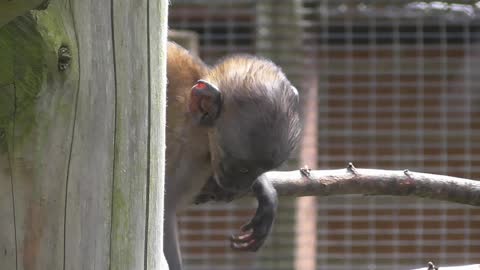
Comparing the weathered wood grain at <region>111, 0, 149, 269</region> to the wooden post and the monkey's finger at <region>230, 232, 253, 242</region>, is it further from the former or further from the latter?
the monkey's finger at <region>230, 232, 253, 242</region>

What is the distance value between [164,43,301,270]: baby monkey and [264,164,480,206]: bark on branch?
123 millimetres

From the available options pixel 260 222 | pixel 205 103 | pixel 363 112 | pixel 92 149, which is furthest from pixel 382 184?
pixel 363 112

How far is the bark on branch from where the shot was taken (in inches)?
113

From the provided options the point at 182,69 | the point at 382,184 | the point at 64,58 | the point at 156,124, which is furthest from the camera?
the point at 182,69

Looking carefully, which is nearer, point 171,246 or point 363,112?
point 171,246

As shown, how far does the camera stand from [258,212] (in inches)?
117

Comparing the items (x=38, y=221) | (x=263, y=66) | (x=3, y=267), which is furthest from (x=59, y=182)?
(x=263, y=66)

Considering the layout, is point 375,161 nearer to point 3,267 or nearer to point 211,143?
point 211,143

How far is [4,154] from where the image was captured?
5.23ft

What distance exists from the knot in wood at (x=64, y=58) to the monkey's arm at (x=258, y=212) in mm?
1413

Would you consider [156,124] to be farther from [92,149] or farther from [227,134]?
[227,134]

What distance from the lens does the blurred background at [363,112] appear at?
568 cm

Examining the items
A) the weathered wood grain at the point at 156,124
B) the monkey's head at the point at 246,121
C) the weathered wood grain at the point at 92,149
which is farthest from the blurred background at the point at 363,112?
the weathered wood grain at the point at 92,149

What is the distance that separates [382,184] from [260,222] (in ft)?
1.32
